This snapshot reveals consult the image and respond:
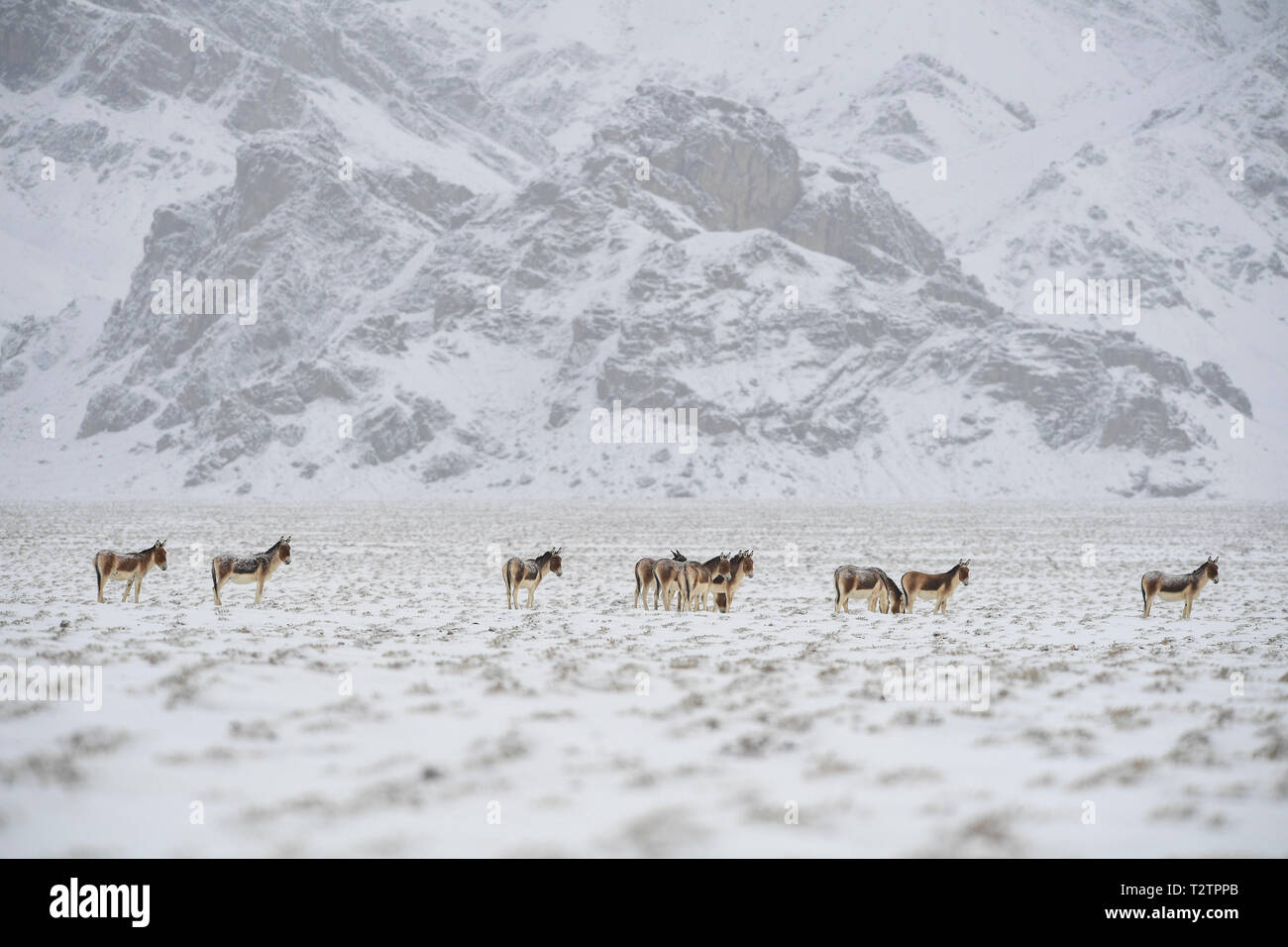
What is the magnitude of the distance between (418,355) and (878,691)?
15448cm

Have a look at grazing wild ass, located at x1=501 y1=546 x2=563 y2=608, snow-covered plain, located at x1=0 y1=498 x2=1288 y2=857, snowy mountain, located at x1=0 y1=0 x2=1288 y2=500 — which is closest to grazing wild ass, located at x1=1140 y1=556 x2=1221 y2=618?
snow-covered plain, located at x1=0 y1=498 x2=1288 y2=857

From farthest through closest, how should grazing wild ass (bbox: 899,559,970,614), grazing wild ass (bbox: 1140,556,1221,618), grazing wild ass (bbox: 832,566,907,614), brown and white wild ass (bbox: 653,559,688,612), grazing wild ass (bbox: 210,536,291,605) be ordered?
1. brown and white wild ass (bbox: 653,559,688,612)
2. grazing wild ass (bbox: 899,559,970,614)
3. grazing wild ass (bbox: 832,566,907,614)
4. grazing wild ass (bbox: 1140,556,1221,618)
5. grazing wild ass (bbox: 210,536,291,605)

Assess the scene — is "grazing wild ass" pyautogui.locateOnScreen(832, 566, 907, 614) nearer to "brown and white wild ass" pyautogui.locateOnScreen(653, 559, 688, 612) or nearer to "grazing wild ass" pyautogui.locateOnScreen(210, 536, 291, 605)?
"brown and white wild ass" pyautogui.locateOnScreen(653, 559, 688, 612)

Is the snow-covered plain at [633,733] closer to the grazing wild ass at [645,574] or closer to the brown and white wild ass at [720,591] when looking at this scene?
the brown and white wild ass at [720,591]

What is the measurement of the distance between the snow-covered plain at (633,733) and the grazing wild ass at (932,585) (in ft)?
1.68

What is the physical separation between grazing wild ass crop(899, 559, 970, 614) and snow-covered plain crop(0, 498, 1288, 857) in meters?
0.51

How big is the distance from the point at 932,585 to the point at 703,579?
461cm

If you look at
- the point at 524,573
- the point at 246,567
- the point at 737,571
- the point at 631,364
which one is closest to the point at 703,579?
the point at 737,571

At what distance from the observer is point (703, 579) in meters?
21.6

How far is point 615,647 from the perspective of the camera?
54.2ft

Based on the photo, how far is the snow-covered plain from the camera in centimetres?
790

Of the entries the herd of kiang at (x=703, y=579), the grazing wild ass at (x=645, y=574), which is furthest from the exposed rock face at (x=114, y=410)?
the grazing wild ass at (x=645, y=574)

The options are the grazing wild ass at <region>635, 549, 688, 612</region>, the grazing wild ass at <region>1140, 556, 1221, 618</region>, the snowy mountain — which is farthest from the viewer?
the snowy mountain

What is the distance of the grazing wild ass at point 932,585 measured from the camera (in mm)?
21094
